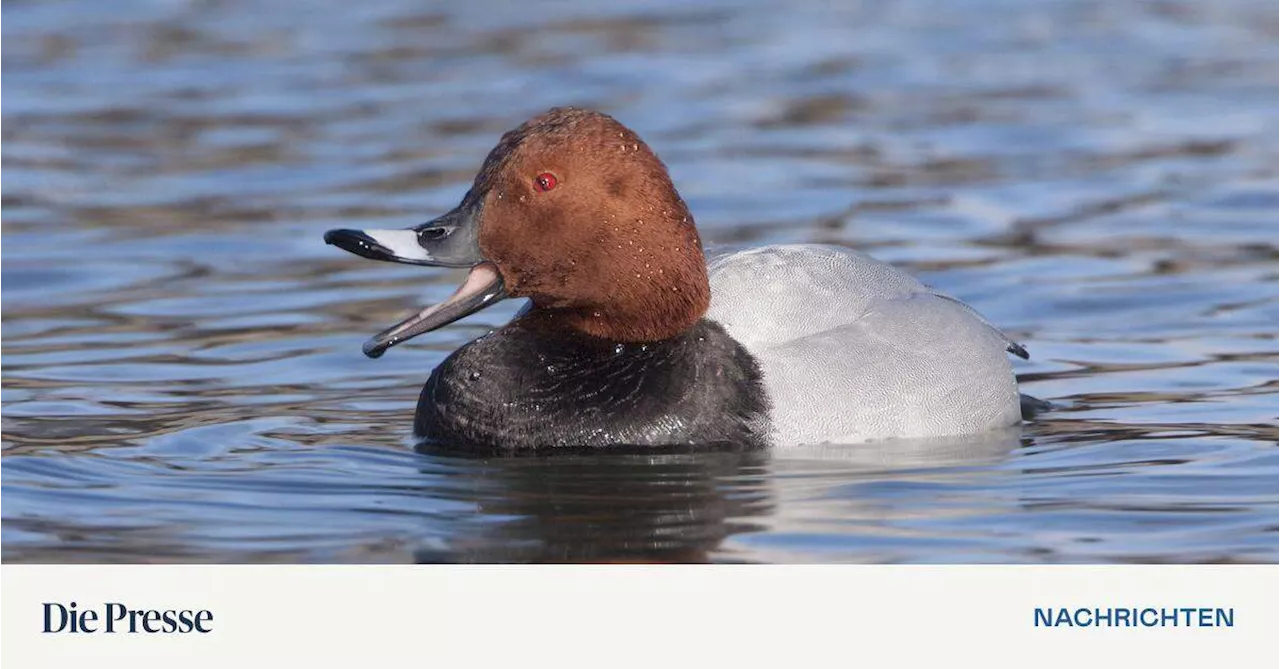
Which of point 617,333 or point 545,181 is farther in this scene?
point 617,333

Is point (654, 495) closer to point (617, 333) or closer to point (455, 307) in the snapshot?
point (617, 333)

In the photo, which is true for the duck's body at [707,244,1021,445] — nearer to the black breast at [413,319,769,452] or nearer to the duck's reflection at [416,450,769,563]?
the black breast at [413,319,769,452]

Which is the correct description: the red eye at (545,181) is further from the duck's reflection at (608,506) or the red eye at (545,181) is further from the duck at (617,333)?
the duck's reflection at (608,506)

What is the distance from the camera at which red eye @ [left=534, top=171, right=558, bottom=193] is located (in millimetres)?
6477

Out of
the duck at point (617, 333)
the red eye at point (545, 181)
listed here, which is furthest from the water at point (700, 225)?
the red eye at point (545, 181)

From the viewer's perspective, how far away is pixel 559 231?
6.51 meters

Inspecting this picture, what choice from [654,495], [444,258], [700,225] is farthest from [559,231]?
[700,225]

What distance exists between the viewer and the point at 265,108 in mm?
13547

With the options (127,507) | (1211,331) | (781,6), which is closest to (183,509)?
(127,507)

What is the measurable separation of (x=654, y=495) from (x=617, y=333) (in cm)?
73

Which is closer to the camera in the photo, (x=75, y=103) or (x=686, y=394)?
(x=686, y=394)
